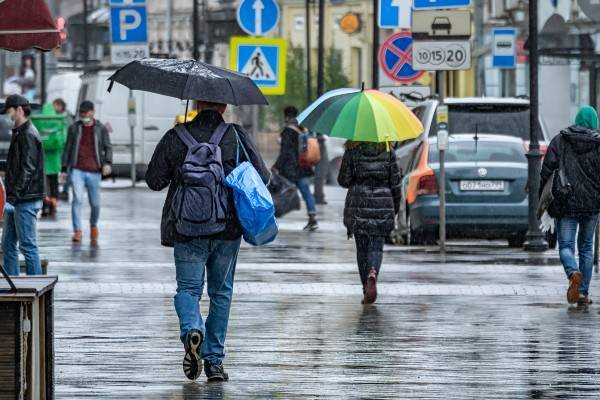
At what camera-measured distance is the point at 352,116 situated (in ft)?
56.3

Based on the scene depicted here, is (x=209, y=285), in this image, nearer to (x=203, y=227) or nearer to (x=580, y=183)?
(x=203, y=227)

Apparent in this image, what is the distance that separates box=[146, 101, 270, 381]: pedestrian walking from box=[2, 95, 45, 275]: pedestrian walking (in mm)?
5481

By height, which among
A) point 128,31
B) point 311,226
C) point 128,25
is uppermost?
point 128,25

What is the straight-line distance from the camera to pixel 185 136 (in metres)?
12.0

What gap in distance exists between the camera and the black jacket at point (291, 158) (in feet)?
96.0

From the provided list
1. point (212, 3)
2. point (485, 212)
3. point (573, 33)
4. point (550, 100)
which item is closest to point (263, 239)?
point (485, 212)

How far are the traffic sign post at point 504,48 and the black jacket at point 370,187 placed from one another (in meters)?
25.7

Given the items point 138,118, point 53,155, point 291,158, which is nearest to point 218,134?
point 291,158

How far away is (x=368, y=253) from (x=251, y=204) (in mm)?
5639

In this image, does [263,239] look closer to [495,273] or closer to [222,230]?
[222,230]

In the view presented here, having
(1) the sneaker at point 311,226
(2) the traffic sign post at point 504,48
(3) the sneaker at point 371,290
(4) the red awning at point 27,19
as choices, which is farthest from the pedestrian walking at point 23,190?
(2) the traffic sign post at point 504,48

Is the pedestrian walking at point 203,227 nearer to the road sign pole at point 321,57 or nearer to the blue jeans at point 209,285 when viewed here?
the blue jeans at point 209,285

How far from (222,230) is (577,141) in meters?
5.87

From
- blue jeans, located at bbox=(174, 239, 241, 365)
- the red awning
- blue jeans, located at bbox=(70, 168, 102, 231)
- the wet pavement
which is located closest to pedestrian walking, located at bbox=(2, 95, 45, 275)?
the wet pavement
